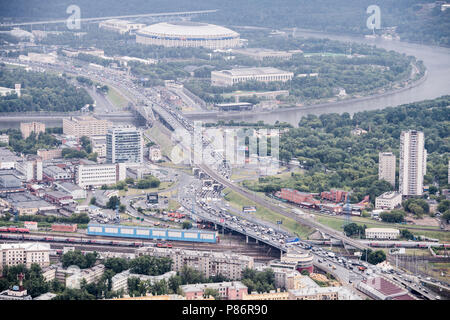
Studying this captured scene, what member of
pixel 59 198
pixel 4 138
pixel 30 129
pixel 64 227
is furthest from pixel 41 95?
pixel 64 227

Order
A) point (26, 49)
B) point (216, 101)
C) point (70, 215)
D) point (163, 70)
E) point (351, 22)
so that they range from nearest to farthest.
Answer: point (70, 215) < point (216, 101) < point (163, 70) < point (26, 49) < point (351, 22)

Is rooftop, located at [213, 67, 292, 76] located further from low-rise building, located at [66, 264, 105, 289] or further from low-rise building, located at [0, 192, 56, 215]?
low-rise building, located at [66, 264, 105, 289]

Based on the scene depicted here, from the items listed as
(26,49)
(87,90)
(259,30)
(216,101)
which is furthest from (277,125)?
(259,30)

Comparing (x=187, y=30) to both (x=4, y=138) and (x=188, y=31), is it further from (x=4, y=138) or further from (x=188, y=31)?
(x=4, y=138)

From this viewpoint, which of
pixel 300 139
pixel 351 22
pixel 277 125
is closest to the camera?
pixel 300 139

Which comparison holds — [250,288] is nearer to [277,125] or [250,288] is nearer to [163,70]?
[277,125]

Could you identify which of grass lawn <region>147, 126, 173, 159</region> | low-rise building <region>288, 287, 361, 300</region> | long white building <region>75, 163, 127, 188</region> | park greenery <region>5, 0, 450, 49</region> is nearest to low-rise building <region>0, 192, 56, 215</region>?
long white building <region>75, 163, 127, 188</region>
